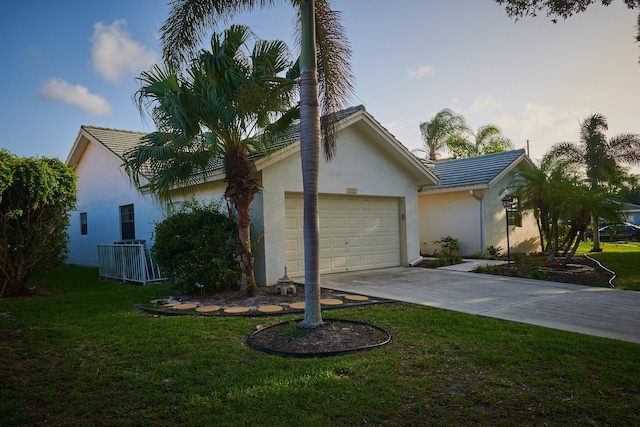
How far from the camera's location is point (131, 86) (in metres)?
7.93

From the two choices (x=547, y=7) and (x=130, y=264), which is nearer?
(x=547, y=7)

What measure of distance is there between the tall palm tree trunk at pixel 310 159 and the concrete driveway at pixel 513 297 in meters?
2.93

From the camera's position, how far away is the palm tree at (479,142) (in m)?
32.0

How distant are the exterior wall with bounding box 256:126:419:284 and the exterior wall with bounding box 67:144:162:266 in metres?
4.98

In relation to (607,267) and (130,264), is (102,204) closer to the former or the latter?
(130,264)

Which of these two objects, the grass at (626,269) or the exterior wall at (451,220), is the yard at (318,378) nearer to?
the grass at (626,269)

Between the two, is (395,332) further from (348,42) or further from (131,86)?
(131,86)

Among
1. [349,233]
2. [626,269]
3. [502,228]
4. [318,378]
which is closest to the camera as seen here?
[318,378]

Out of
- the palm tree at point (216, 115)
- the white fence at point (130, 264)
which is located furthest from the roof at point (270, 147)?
the white fence at point (130, 264)

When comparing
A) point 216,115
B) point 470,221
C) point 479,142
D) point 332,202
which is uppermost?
point 479,142

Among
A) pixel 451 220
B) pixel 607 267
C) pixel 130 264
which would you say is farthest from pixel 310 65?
pixel 451 220

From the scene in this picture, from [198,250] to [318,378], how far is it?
18.2 feet

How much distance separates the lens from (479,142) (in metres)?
32.2

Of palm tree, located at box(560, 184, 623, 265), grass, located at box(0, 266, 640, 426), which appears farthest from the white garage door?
palm tree, located at box(560, 184, 623, 265)
